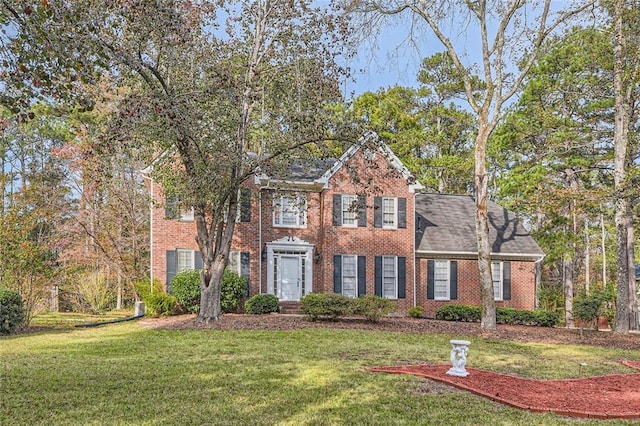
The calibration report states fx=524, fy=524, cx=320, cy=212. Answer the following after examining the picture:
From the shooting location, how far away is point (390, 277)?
2119 cm

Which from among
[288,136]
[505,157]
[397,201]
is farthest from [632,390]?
[505,157]

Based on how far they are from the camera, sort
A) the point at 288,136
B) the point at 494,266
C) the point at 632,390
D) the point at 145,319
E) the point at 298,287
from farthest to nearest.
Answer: the point at 494,266 < the point at 298,287 < the point at 145,319 < the point at 288,136 < the point at 632,390

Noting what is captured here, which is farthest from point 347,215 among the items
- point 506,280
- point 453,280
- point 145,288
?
point 145,288

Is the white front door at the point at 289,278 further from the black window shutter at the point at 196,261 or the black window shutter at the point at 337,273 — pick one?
the black window shutter at the point at 196,261

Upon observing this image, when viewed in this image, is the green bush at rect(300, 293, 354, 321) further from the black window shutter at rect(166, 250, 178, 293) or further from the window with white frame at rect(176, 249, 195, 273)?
the black window shutter at rect(166, 250, 178, 293)

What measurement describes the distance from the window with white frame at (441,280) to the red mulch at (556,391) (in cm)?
1214

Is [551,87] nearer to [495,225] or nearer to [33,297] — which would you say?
[495,225]

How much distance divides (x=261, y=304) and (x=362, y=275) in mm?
4312

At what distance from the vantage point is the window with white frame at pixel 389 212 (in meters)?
21.3

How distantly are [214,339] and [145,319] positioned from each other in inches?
253

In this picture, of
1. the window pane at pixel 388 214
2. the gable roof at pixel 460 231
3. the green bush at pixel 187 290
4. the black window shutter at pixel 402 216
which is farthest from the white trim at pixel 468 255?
the green bush at pixel 187 290

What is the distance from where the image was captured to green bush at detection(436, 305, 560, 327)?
66.7ft

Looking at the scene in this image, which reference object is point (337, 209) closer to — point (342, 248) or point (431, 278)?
point (342, 248)

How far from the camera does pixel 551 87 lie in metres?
22.5
